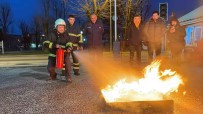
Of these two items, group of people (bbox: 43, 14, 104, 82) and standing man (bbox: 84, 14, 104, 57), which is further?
standing man (bbox: 84, 14, 104, 57)

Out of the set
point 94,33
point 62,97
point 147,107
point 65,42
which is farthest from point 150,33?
point 147,107

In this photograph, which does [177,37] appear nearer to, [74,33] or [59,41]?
[74,33]

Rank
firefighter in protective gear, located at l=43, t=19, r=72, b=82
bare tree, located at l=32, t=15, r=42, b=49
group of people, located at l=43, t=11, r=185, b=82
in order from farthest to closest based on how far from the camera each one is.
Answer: bare tree, located at l=32, t=15, r=42, b=49
group of people, located at l=43, t=11, r=185, b=82
firefighter in protective gear, located at l=43, t=19, r=72, b=82

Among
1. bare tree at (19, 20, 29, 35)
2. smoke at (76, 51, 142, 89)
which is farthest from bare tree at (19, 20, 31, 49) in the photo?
smoke at (76, 51, 142, 89)

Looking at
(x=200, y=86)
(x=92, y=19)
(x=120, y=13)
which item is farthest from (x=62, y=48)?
(x=120, y=13)

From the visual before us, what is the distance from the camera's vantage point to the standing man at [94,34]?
12164mm

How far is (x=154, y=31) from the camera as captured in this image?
11922 millimetres

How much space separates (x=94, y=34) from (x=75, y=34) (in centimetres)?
135

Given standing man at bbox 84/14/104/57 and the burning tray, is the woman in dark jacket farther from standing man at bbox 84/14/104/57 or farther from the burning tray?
the burning tray

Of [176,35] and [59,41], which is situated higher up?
[176,35]

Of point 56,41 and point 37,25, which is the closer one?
point 56,41

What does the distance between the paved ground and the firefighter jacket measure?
1.75m

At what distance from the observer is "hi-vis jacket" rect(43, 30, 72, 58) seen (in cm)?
984

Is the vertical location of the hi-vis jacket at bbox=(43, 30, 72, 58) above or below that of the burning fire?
above
